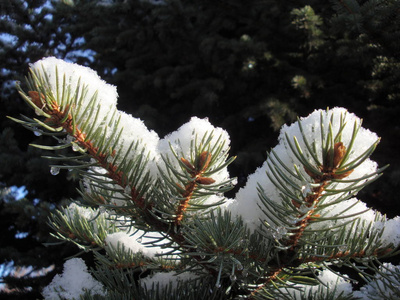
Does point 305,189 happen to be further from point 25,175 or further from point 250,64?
point 25,175

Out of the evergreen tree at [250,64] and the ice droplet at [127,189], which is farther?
the evergreen tree at [250,64]

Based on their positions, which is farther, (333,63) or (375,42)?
(333,63)

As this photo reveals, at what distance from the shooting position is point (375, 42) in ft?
5.42

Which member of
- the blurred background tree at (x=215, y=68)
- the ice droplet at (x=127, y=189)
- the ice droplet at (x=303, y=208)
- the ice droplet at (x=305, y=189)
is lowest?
the ice droplet at (x=127, y=189)

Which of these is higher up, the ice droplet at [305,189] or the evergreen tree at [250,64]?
the evergreen tree at [250,64]

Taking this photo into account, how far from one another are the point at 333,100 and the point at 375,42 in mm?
505

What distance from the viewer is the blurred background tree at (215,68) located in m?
1.87

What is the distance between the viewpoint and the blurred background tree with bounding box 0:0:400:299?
6.15ft

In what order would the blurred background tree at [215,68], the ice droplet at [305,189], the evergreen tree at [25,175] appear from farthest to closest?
the evergreen tree at [25,175] → the blurred background tree at [215,68] → the ice droplet at [305,189]

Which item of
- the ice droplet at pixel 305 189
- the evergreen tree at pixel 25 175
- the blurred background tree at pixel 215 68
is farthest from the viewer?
the evergreen tree at pixel 25 175

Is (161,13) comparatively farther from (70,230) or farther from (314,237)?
(314,237)

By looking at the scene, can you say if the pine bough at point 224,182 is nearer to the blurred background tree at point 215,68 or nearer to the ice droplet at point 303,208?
the ice droplet at point 303,208

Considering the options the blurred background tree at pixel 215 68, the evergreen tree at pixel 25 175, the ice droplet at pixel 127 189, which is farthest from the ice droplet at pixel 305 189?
the evergreen tree at pixel 25 175

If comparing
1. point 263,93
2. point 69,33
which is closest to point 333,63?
point 263,93
